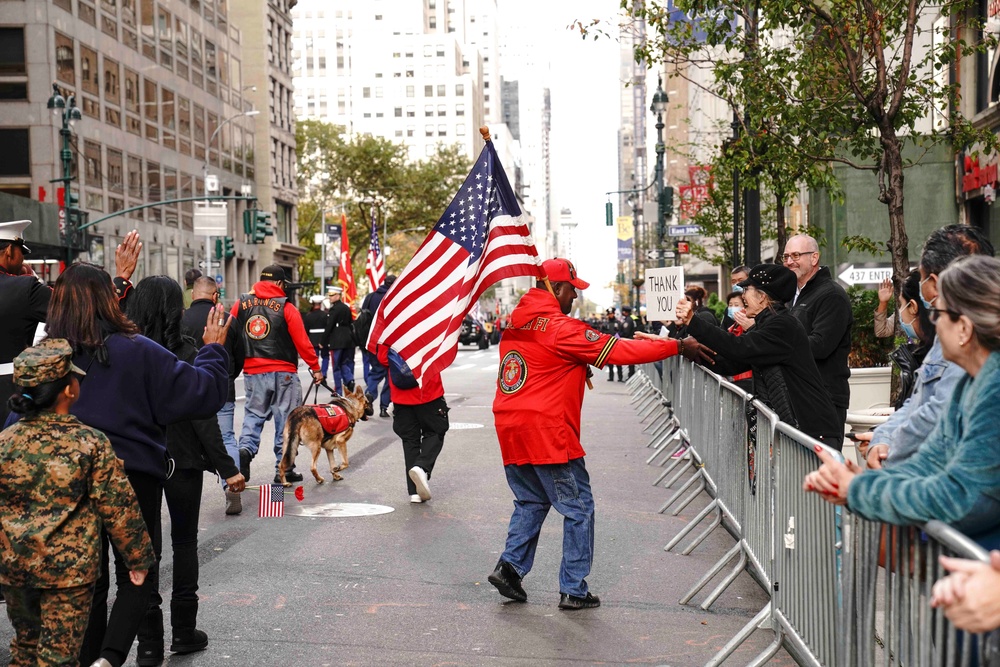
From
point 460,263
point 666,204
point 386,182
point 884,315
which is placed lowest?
point 884,315

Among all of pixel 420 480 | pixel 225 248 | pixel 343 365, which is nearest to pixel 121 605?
pixel 420 480

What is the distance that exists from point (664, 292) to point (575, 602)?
2.39 m

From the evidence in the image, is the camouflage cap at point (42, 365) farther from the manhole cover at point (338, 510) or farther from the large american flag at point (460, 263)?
the manhole cover at point (338, 510)

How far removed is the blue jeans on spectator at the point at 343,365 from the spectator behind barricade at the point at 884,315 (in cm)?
1007

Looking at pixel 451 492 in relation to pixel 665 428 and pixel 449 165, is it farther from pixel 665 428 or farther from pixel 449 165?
pixel 449 165

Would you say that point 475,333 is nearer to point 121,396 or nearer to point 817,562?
point 121,396

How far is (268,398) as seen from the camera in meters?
11.6

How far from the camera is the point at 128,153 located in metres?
49.2

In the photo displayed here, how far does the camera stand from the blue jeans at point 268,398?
37.2 feet

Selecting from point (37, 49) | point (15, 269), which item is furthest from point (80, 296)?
point (37, 49)

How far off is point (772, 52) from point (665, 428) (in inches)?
201

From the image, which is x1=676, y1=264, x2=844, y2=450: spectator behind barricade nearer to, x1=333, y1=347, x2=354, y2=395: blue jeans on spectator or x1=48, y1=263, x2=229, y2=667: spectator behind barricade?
x1=48, y1=263, x2=229, y2=667: spectator behind barricade

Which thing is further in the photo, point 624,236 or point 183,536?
point 624,236

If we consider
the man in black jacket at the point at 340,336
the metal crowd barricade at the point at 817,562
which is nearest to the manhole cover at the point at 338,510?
the metal crowd barricade at the point at 817,562
